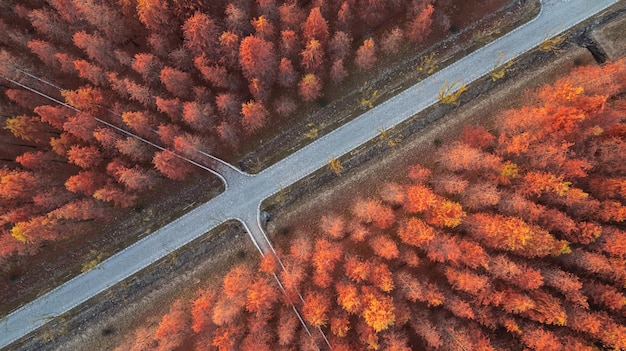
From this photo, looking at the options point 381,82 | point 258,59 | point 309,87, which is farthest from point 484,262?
point 258,59

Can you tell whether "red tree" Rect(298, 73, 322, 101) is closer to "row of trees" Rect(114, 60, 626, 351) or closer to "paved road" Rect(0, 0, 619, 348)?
"paved road" Rect(0, 0, 619, 348)

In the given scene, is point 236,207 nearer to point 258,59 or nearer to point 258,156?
point 258,156

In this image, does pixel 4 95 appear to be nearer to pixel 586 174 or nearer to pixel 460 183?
pixel 460 183

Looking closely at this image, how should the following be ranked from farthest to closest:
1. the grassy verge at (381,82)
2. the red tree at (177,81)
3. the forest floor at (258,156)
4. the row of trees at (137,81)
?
the grassy verge at (381,82) → the forest floor at (258,156) → the row of trees at (137,81) → the red tree at (177,81)

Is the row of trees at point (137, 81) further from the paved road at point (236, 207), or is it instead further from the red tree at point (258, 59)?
the paved road at point (236, 207)

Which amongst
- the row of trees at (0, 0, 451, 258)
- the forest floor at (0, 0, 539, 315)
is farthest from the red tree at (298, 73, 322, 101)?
the forest floor at (0, 0, 539, 315)

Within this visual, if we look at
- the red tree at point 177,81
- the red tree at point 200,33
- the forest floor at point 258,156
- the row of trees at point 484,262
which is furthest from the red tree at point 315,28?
the row of trees at point 484,262

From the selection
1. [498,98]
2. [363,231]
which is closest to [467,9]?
[498,98]
